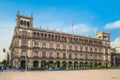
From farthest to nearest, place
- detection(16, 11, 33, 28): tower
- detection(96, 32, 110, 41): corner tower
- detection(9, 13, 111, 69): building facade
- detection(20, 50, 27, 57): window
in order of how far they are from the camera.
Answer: detection(96, 32, 110, 41): corner tower, detection(16, 11, 33, 28): tower, detection(9, 13, 111, 69): building facade, detection(20, 50, 27, 57): window

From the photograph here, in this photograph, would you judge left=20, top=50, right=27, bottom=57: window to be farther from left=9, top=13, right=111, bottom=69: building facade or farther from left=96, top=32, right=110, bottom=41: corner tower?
left=96, top=32, right=110, bottom=41: corner tower

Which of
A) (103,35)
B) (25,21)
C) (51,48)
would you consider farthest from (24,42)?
(103,35)

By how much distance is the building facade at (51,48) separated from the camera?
217ft

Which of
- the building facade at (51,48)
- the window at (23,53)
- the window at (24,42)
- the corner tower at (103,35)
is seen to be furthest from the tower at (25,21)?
the corner tower at (103,35)

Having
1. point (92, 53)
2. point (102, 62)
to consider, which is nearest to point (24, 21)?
point (92, 53)

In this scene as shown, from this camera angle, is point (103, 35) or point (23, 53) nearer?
point (23, 53)

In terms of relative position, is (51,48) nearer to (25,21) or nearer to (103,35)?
(25,21)

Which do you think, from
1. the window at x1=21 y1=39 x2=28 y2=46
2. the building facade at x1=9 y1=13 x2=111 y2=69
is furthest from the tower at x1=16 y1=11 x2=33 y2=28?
the window at x1=21 y1=39 x2=28 y2=46

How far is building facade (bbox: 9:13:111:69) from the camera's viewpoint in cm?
6625

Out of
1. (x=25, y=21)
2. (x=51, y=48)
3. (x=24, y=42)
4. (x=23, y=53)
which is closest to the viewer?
(x=23, y=53)

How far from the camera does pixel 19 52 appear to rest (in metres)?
65.1

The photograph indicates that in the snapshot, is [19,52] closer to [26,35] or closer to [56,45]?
[26,35]

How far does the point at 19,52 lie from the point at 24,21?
11.9 metres

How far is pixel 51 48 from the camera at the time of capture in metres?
72.6
